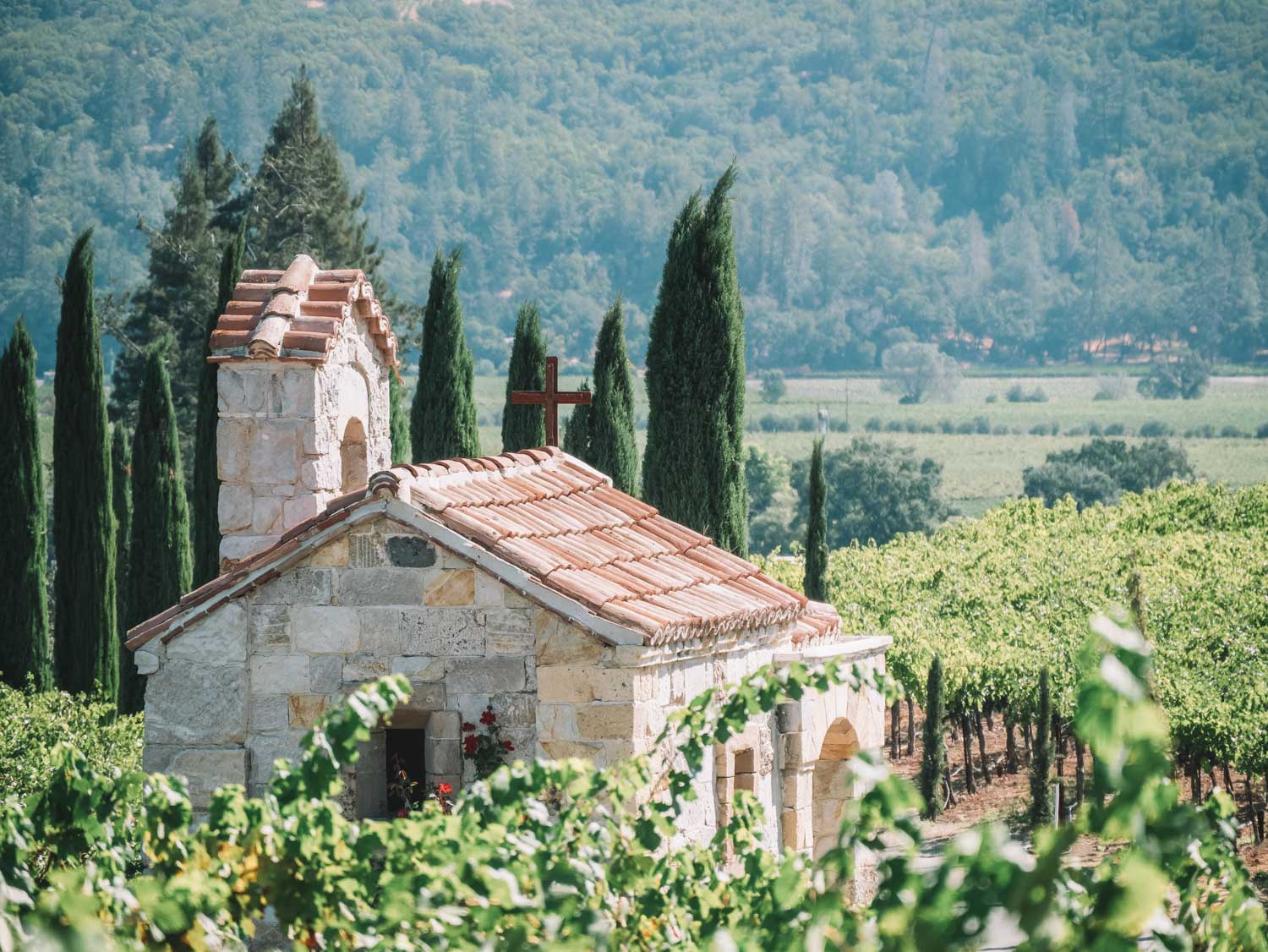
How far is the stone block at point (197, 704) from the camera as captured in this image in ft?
27.9

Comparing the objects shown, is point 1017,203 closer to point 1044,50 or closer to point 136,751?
point 1044,50

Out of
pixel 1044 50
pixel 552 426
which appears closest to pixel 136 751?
pixel 552 426

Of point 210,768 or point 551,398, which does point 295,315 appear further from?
point 210,768

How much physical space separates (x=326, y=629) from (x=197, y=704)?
75 cm

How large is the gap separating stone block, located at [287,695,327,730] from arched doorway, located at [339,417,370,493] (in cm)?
262

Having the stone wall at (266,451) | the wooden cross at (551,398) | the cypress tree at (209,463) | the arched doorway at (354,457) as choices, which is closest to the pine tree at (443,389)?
the cypress tree at (209,463)

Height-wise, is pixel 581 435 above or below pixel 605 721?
above

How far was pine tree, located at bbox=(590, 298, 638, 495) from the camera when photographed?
78.3 feet

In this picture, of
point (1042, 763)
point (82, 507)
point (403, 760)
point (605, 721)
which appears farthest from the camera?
point (82, 507)

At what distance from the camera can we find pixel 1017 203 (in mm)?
137000

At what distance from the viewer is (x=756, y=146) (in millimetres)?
143500

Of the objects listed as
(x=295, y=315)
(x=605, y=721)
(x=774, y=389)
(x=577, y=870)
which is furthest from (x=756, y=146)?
(x=577, y=870)

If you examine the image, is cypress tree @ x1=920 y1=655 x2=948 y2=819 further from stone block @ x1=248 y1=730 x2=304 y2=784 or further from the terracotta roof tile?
stone block @ x1=248 y1=730 x2=304 y2=784

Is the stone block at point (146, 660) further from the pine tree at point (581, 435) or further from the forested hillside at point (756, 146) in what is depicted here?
the forested hillside at point (756, 146)
